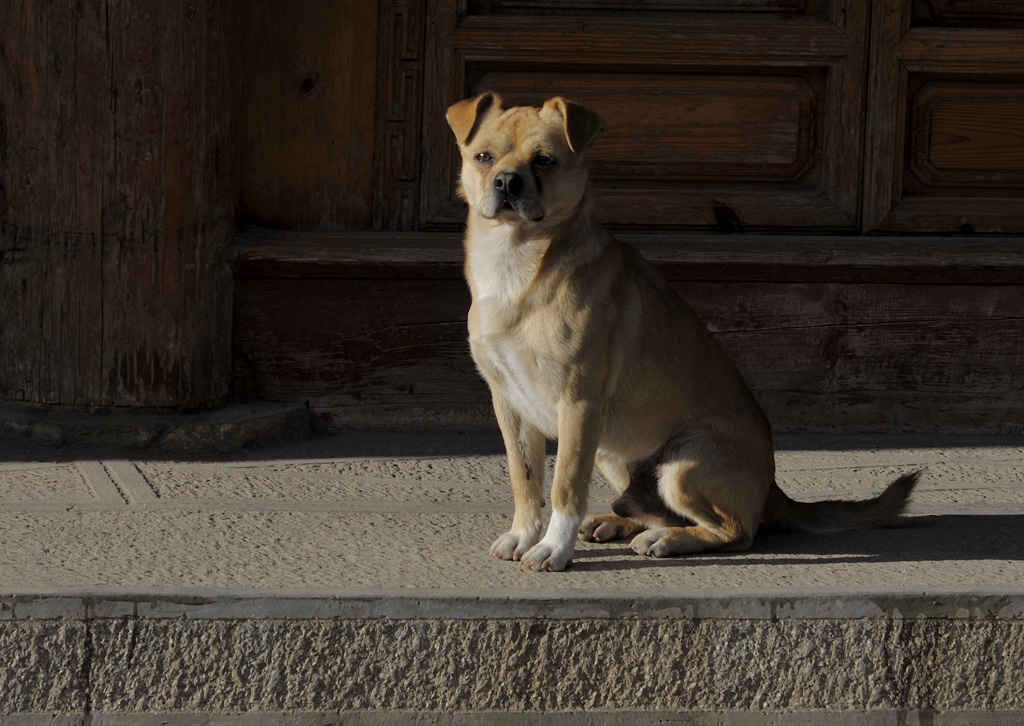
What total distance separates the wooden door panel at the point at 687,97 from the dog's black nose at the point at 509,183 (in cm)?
167

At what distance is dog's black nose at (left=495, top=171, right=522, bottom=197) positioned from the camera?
2945 millimetres

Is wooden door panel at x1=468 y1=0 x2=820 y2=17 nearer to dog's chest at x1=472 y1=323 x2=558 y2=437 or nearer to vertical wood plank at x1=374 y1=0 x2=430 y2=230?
vertical wood plank at x1=374 y1=0 x2=430 y2=230

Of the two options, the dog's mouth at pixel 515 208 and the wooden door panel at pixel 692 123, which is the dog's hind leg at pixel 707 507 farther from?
the wooden door panel at pixel 692 123

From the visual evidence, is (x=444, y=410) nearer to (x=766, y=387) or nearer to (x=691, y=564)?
(x=766, y=387)

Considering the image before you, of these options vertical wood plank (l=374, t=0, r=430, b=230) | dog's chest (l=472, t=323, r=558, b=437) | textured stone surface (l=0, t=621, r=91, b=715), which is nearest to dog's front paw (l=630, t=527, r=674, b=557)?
dog's chest (l=472, t=323, r=558, b=437)

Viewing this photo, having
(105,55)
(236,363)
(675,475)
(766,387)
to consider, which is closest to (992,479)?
(766,387)

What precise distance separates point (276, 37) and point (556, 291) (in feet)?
6.75

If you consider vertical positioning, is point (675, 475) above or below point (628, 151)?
below

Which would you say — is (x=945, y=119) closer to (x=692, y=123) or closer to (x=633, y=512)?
(x=692, y=123)

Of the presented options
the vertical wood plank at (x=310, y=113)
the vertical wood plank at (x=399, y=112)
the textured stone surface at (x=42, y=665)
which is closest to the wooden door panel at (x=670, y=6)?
the vertical wood plank at (x=399, y=112)

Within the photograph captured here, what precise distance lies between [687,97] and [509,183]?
1.93m

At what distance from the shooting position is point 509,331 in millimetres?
3064

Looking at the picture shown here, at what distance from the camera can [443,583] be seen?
280 cm

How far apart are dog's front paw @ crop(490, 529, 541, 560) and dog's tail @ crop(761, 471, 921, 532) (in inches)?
28.6
